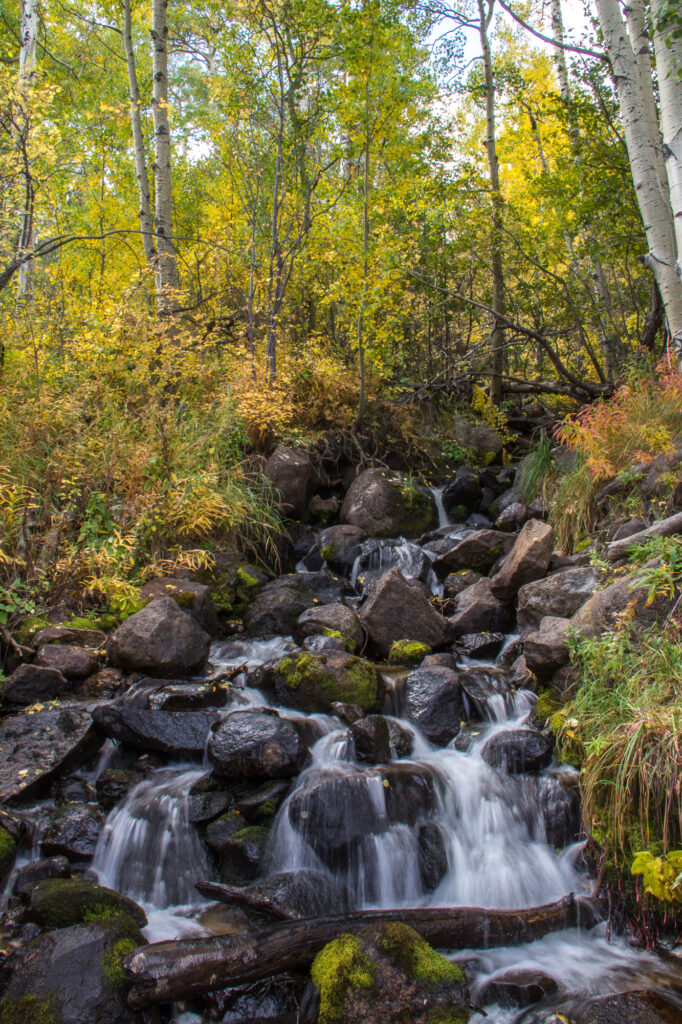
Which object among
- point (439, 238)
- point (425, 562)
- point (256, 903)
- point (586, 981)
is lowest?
point (586, 981)

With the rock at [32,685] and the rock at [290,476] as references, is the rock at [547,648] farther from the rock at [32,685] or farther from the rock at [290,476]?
the rock at [290,476]

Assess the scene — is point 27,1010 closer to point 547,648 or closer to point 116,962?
point 116,962

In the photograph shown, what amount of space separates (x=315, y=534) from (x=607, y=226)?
635 centimetres

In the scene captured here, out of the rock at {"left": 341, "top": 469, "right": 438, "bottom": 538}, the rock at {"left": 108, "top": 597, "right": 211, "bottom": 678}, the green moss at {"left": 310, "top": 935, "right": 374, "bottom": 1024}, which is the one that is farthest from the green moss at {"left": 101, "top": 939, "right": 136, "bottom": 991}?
the rock at {"left": 341, "top": 469, "right": 438, "bottom": 538}

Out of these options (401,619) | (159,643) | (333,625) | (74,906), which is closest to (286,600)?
(333,625)

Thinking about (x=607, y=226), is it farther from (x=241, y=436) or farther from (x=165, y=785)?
(x=165, y=785)

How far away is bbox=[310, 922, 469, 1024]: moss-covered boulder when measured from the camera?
2504mm

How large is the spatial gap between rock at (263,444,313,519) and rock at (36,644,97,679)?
4.12 m

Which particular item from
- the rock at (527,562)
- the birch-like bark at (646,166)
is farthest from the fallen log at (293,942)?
the birch-like bark at (646,166)

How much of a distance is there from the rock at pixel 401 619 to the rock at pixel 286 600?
0.84 meters

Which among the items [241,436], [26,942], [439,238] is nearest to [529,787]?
[26,942]

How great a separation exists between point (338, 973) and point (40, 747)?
2600 millimetres

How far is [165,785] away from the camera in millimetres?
4117

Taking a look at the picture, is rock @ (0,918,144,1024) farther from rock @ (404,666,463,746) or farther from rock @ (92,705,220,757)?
rock @ (404,666,463,746)
